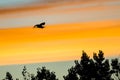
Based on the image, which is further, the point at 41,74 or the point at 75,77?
the point at 41,74

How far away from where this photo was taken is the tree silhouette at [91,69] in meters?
49.8

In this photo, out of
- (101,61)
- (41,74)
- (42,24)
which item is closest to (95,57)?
(101,61)

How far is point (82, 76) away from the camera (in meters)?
49.6

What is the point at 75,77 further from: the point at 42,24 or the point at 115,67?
the point at 42,24

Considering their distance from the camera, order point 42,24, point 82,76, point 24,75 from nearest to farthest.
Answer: point 42,24, point 82,76, point 24,75

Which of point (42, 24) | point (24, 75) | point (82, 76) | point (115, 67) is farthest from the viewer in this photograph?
point (24, 75)

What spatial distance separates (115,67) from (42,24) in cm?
3373

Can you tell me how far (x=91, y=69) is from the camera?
50.8 meters

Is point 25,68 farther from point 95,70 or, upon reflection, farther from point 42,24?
point 42,24

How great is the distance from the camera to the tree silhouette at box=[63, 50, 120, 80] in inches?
1962

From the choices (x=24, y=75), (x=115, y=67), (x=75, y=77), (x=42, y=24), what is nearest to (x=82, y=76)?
(x=75, y=77)

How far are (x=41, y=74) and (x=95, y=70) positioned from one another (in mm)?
8482

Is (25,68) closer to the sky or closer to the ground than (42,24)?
closer to the sky

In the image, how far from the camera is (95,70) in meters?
50.8
